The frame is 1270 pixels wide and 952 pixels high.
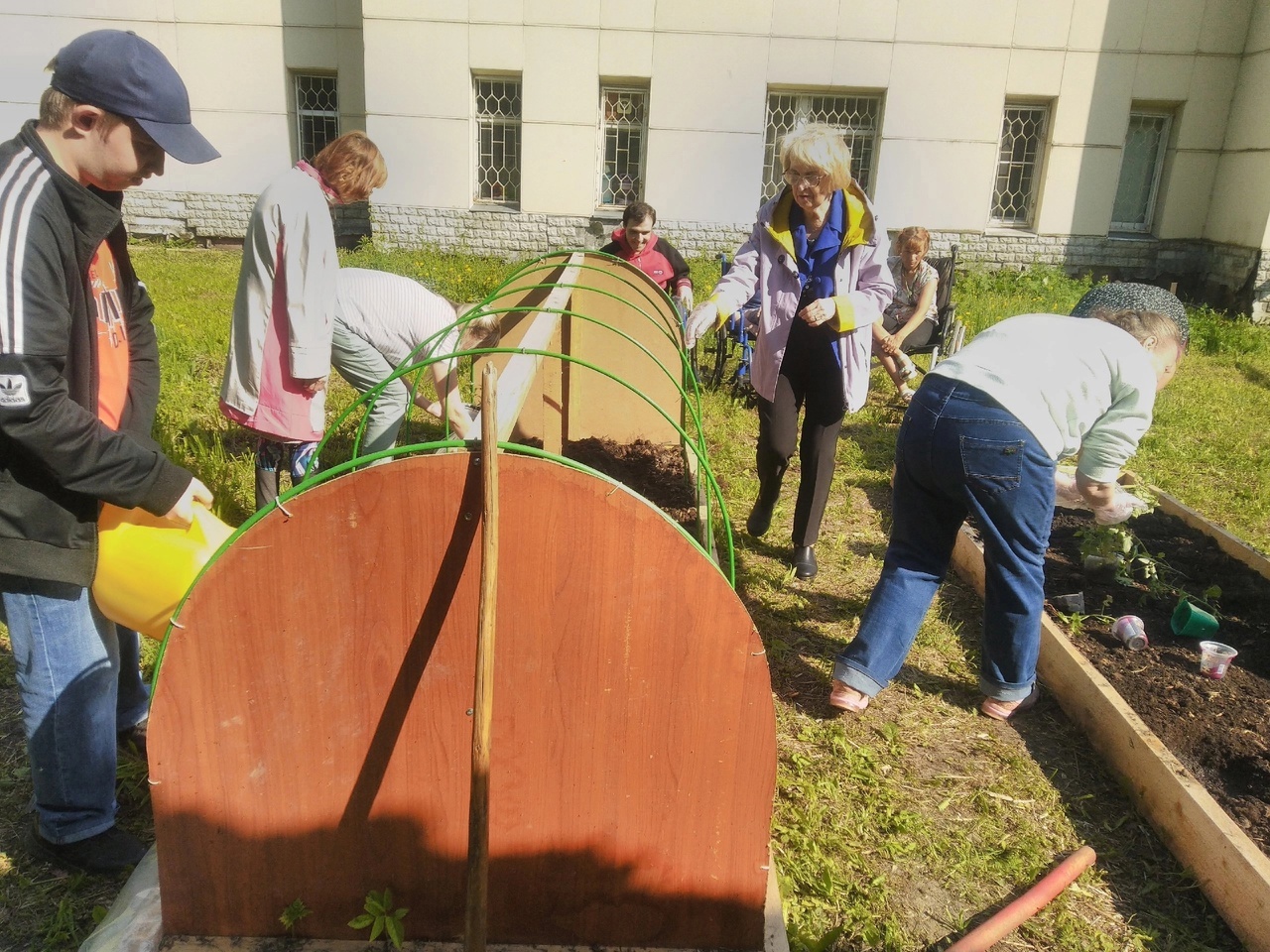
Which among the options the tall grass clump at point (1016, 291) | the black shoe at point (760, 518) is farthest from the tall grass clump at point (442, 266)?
the black shoe at point (760, 518)

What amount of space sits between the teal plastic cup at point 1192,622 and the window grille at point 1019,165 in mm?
10307

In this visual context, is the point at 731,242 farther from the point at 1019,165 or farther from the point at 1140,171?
the point at 1140,171

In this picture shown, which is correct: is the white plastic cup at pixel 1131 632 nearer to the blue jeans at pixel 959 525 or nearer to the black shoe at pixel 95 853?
the blue jeans at pixel 959 525

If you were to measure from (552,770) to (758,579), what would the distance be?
2.35 meters

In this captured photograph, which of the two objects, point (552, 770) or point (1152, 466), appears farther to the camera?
point (1152, 466)

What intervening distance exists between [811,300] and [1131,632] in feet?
5.84

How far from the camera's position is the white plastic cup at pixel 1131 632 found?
3.45 m

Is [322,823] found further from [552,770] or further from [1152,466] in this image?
[1152,466]

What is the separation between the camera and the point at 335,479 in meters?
1.60

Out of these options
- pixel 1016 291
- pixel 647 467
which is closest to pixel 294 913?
pixel 647 467

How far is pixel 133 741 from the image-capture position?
2.77 meters

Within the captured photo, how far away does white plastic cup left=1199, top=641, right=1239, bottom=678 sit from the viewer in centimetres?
324

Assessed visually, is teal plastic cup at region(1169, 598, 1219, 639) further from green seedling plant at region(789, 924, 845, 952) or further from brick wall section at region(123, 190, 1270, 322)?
brick wall section at region(123, 190, 1270, 322)

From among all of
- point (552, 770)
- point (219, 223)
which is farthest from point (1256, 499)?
point (219, 223)
